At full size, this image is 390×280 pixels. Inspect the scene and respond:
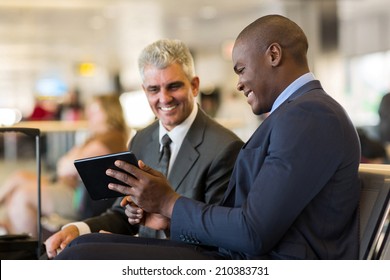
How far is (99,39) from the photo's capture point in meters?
21.7

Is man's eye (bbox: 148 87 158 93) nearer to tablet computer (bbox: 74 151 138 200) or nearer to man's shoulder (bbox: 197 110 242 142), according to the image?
man's shoulder (bbox: 197 110 242 142)

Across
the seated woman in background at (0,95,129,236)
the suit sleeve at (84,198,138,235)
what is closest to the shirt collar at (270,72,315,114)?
the suit sleeve at (84,198,138,235)

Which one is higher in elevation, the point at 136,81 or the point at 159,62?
the point at 159,62

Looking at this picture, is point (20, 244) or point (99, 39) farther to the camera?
point (99, 39)

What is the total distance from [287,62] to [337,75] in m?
11.8

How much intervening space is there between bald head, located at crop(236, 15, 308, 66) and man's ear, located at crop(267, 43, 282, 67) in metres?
0.02

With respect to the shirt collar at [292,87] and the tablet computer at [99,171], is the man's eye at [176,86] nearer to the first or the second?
the tablet computer at [99,171]

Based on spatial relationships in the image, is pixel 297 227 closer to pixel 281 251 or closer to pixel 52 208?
pixel 281 251

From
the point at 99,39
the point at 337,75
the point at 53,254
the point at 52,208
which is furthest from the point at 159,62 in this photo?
the point at 99,39

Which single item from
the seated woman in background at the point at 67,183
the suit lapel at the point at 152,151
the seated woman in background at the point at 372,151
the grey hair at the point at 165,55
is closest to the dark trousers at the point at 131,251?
the suit lapel at the point at 152,151

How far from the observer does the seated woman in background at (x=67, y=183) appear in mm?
6062

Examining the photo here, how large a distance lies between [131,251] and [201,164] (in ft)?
2.43

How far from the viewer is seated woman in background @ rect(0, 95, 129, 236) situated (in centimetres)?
606

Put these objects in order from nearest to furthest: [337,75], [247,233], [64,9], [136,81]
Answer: [247,233]
[337,75]
[64,9]
[136,81]
